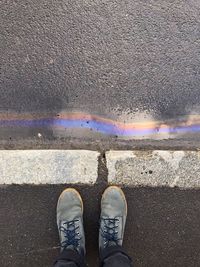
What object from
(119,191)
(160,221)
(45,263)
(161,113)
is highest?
(161,113)

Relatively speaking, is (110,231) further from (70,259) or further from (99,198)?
(70,259)

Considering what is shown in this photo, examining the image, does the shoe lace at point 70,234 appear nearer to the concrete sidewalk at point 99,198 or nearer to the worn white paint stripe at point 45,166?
the concrete sidewalk at point 99,198

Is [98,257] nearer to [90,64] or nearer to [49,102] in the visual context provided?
[49,102]

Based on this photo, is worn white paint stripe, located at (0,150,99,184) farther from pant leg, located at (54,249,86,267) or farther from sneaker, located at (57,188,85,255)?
pant leg, located at (54,249,86,267)

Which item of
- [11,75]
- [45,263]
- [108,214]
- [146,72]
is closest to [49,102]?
[11,75]

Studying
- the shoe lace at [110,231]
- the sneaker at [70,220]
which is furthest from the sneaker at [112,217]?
the sneaker at [70,220]

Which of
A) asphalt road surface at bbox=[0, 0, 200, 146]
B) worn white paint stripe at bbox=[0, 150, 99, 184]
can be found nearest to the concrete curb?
worn white paint stripe at bbox=[0, 150, 99, 184]
